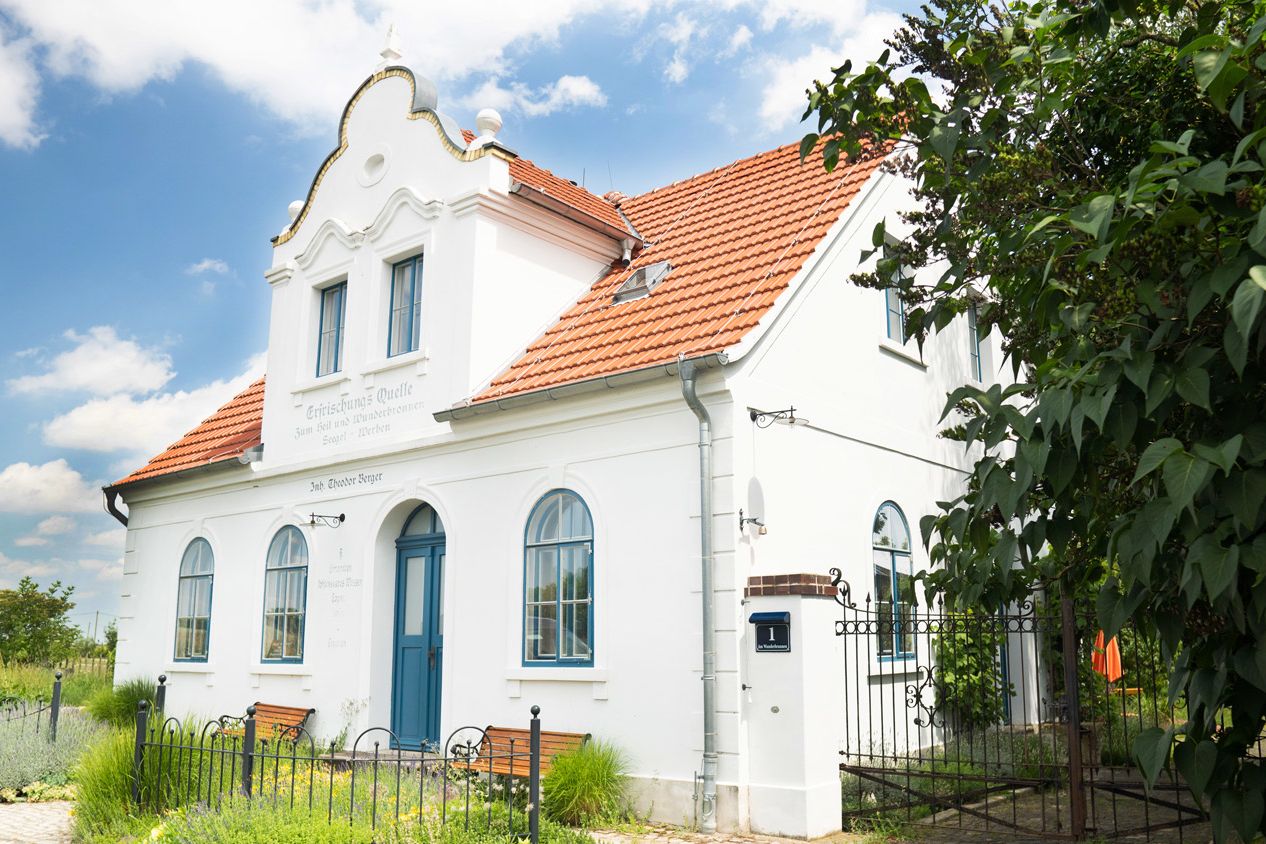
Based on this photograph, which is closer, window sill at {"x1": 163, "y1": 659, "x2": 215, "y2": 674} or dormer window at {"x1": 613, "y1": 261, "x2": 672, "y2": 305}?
dormer window at {"x1": 613, "y1": 261, "x2": 672, "y2": 305}

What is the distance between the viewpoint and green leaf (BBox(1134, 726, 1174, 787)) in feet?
11.1

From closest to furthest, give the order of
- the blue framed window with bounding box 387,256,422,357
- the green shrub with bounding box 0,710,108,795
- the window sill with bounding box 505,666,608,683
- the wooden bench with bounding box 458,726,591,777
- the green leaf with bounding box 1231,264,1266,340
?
the green leaf with bounding box 1231,264,1266,340
the wooden bench with bounding box 458,726,591,777
the window sill with bounding box 505,666,608,683
the green shrub with bounding box 0,710,108,795
the blue framed window with bounding box 387,256,422,357

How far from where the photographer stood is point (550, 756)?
10.1 metres

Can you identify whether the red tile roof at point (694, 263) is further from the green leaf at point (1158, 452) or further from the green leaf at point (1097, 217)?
the green leaf at point (1158, 452)

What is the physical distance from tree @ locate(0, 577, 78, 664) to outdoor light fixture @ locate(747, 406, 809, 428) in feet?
73.0

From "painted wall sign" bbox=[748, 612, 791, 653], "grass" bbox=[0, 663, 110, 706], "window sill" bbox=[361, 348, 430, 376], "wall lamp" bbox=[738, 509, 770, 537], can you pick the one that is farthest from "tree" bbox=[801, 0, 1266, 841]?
"grass" bbox=[0, 663, 110, 706]

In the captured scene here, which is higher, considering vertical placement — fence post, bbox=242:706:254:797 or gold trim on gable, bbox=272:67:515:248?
gold trim on gable, bbox=272:67:515:248

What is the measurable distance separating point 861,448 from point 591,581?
11.2 feet

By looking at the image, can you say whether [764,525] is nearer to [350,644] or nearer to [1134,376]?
[350,644]

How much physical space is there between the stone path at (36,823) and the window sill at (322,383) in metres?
5.46

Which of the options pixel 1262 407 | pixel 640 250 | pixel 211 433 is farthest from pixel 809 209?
pixel 211 433

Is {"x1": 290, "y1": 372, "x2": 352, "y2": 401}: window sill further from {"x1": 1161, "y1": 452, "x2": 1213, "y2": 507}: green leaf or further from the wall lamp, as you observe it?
{"x1": 1161, "y1": 452, "x2": 1213, "y2": 507}: green leaf

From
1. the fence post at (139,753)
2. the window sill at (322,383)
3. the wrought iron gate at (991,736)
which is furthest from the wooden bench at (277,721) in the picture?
the wrought iron gate at (991,736)

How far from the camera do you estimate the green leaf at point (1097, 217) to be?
3.21 m
